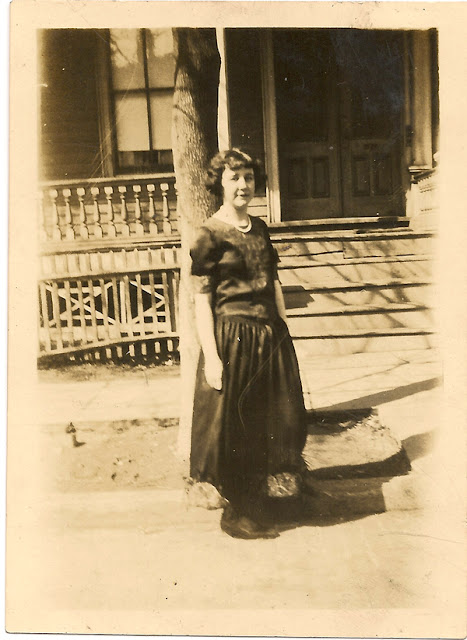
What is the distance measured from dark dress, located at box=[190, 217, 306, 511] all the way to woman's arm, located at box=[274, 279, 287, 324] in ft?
0.07

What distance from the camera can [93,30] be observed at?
2.35 metres

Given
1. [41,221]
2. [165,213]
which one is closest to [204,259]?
[165,213]

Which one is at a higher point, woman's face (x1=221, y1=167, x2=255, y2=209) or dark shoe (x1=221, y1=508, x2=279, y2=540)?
woman's face (x1=221, y1=167, x2=255, y2=209)

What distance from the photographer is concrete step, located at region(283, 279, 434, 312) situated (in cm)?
238

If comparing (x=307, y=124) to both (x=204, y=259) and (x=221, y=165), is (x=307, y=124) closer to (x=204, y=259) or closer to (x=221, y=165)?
(x=221, y=165)

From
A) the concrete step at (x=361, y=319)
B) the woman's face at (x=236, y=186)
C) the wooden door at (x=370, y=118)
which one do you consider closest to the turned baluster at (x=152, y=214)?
the woman's face at (x=236, y=186)

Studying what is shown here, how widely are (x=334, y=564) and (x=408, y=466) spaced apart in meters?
0.52

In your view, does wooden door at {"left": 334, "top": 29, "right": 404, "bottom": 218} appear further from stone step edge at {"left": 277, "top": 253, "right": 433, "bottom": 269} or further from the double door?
stone step edge at {"left": 277, "top": 253, "right": 433, "bottom": 269}

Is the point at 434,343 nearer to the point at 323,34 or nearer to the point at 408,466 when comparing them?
the point at 408,466

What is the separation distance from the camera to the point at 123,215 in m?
2.44

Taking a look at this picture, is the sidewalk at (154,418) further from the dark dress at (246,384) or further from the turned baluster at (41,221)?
the turned baluster at (41,221)

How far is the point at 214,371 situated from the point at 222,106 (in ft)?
3.72

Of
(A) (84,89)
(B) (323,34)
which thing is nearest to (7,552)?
(A) (84,89)

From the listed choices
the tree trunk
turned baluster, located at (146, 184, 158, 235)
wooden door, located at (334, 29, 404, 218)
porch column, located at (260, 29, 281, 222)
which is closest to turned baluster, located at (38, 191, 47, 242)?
turned baluster, located at (146, 184, 158, 235)
